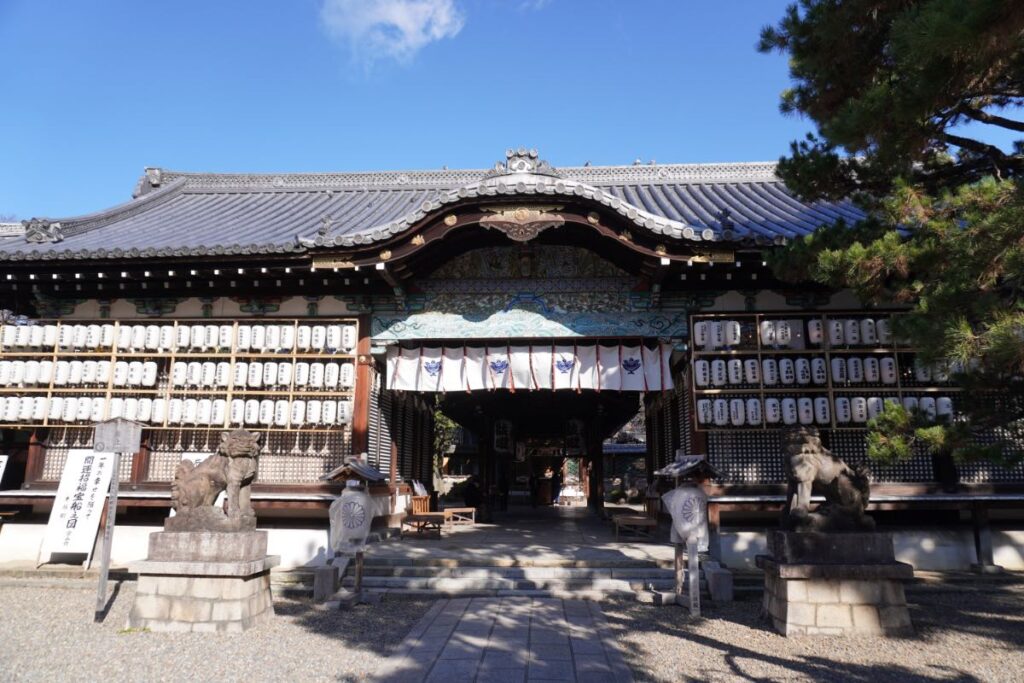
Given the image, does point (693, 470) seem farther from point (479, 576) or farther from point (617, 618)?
point (479, 576)

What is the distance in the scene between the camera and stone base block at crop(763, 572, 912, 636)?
6.89m

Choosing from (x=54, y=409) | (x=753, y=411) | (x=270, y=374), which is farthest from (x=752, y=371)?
(x=54, y=409)

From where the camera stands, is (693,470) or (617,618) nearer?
(617,618)

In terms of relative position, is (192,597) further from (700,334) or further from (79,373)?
(700,334)

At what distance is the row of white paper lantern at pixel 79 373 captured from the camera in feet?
38.0

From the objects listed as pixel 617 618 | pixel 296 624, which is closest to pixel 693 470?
pixel 617 618

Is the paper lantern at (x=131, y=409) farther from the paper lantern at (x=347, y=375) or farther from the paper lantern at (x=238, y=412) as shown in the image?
the paper lantern at (x=347, y=375)

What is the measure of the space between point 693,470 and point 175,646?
670cm

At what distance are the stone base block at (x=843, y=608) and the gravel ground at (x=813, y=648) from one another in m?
0.15

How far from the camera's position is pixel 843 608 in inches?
274

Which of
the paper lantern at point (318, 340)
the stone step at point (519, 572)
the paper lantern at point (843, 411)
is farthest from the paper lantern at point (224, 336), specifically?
the paper lantern at point (843, 411)

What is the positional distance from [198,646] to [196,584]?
80 cm

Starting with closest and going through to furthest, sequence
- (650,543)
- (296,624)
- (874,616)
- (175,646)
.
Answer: (175,646) → (874,616) → (296,624) → (650,543)

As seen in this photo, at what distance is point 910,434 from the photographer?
6.62 meters
